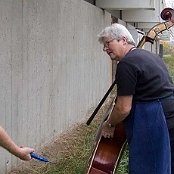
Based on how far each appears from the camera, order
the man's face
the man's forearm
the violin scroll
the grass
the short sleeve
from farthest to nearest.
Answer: the grass < the violin scroll < the man's face < the short sleeve < the man's forearm

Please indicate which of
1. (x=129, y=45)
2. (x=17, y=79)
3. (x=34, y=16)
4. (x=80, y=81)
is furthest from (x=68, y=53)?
(x=129, y=45)

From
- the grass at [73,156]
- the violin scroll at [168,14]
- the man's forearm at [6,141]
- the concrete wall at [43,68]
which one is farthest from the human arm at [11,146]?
the violin scroll at [168,14]

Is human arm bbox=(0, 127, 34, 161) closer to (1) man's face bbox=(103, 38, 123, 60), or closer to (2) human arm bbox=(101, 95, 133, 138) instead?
(2) human arm bbox=(101, 95, 133, 138)

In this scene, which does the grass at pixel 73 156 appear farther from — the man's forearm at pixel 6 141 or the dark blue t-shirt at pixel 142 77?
the man's forearm at pixel 6 141

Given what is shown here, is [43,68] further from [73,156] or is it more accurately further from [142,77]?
[142,77]

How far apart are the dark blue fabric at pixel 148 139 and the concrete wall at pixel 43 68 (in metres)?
1.67

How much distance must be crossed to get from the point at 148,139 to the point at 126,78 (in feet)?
1.85

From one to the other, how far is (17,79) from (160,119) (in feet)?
6.80

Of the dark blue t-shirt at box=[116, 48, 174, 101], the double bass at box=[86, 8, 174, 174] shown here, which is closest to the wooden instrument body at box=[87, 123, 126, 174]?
the double bass at box=[86, 8, 174, 174]

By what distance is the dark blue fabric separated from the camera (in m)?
3.70

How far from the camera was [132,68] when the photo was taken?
11.5 ft

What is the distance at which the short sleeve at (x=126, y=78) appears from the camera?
137 inches

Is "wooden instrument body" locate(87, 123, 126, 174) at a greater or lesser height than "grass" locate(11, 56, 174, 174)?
greater

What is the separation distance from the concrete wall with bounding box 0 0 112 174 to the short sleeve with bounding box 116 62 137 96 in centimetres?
172
